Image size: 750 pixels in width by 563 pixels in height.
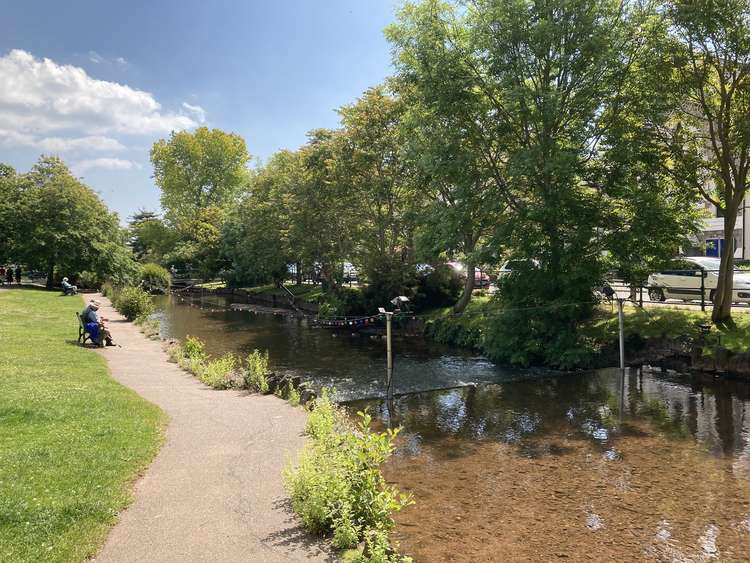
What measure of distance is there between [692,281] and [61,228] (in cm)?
4077

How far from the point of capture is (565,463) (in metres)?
8.80

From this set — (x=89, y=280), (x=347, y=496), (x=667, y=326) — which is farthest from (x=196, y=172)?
(x=347, y=496)

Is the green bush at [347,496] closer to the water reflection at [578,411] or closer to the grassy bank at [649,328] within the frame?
the water reflection at [578,411]

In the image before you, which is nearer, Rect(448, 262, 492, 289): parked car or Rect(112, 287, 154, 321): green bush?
Rect(112, 287, 154, 321): green bush

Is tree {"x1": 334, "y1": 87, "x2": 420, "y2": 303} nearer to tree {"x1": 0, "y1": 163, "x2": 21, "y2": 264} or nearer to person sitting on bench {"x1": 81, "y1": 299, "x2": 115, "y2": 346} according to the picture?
person sitting on bench {"x1": 81, "y1": 299, "x2": 115, "y2": 346}

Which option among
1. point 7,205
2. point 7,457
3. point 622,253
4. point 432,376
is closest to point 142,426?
point 7,457

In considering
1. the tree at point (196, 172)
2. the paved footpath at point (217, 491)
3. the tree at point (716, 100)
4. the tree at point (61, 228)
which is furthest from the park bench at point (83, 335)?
the tree at point (196, 172)

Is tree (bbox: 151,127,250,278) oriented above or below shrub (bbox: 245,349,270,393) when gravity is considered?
above

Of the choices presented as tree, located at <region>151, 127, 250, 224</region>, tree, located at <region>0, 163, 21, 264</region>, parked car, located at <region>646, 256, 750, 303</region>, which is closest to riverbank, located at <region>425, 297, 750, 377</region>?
parked car, located at <region>646, 256, 750, 303</region>

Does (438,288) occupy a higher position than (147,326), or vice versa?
(438,288)

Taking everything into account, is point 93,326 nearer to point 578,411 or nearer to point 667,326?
point 578,411

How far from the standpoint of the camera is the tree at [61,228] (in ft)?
126

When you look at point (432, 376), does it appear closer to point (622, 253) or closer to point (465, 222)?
point (465, 222)

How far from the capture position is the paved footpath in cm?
504
